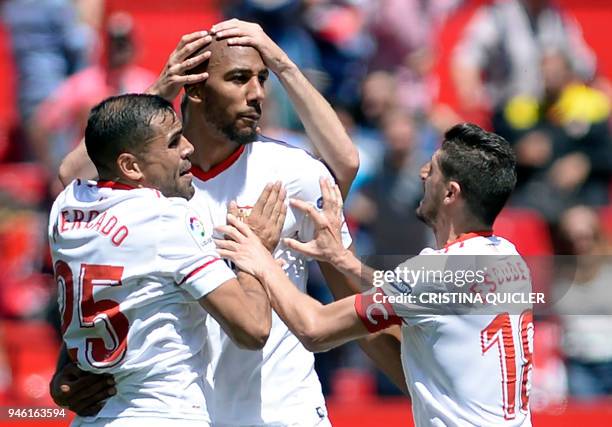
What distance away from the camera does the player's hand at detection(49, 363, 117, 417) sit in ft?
13.4

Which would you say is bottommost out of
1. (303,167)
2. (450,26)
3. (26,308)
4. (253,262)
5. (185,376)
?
(26,308)

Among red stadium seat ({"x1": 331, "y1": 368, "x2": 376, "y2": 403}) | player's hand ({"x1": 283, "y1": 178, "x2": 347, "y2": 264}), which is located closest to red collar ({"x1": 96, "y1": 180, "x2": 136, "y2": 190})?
player's hand ({"x1": 283, "y1": 178, "x2": 347, "y2": 264})

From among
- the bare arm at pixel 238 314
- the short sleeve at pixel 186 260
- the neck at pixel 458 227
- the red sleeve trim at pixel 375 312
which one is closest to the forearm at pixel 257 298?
the bare arm at pixel 238 314

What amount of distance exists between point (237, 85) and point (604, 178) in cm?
533

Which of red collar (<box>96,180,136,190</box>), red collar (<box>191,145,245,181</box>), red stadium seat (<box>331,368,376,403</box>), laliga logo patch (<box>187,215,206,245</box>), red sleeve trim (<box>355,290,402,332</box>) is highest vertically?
red collar (<box>191,145,245,181</box>)

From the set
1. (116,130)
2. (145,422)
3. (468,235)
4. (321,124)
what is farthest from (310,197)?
(145,422)

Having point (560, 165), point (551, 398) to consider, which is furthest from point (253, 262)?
point (560, 165)

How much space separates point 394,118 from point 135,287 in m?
5.11

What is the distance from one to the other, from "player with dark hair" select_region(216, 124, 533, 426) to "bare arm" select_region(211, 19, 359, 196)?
62cm

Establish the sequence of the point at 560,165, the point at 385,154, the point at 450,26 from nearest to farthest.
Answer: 1. the point at 385,154
2. the point at 560,165
3. the point at 450,26

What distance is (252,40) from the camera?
4.79 meters

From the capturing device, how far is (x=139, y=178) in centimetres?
411

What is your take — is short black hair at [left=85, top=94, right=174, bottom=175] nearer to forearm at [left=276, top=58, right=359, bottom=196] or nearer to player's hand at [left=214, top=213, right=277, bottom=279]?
player's hand at [left=214, top=213, right=277, bottom=279]

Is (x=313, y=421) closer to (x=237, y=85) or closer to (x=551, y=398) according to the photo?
(x=237, y=85)
